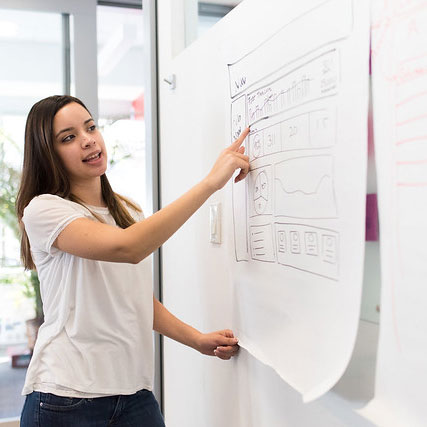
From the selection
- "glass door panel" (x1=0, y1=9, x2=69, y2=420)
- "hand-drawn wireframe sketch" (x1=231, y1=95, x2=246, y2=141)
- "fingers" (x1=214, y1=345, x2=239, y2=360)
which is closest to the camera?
"hand-drawn wireframe sketch" (x1=231, y1=95, x2=246, y2=141)

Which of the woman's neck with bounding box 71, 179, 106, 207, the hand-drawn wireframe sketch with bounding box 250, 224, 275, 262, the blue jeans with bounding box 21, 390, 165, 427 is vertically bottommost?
the blue jeans with bounding box 21, 390, 165, 427

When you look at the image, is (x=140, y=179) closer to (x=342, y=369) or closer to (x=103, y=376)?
(x=103, y=376)

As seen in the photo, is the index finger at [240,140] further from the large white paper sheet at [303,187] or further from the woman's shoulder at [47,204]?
the woman's shoulder at [47,204]

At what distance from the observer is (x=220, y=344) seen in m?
1.36

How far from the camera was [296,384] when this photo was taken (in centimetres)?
99

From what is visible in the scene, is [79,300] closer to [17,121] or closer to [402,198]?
[402,198]

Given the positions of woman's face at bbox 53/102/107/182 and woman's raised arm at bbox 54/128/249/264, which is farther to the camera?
woman's face at bbox 53/102/107/182

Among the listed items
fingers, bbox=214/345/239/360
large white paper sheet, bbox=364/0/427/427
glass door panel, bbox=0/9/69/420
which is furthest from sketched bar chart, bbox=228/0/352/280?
glass door panel, bbox=0/9/69/420

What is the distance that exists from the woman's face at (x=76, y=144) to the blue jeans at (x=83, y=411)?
529 millimetres

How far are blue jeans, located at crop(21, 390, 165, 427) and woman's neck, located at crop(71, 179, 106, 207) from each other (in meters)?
0.47

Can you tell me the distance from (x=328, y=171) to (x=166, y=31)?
1128 mm

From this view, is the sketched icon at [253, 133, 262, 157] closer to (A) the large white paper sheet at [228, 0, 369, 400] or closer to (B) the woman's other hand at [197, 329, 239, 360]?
(A) the large white paper sheet at [228, 0, 369, 400]

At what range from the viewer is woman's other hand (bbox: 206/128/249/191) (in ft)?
3.89

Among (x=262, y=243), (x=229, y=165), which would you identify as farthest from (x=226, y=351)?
(x=229, y=165)
